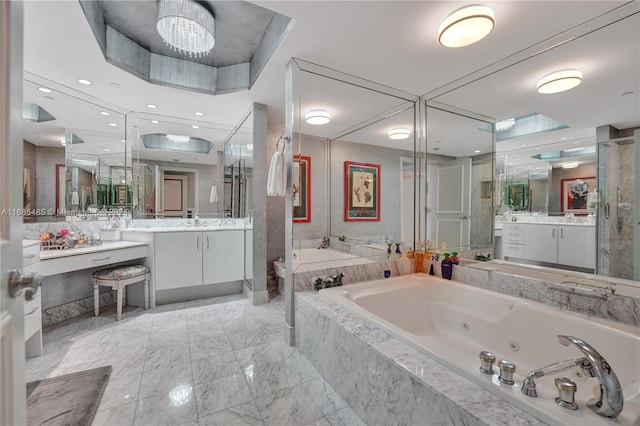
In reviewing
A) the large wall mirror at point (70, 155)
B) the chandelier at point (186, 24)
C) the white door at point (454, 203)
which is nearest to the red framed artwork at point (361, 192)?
the white door at point (454, 203)

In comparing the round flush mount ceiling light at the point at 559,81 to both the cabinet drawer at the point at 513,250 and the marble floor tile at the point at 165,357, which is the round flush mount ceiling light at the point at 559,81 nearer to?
the cabinet drawer at the point at 513,250

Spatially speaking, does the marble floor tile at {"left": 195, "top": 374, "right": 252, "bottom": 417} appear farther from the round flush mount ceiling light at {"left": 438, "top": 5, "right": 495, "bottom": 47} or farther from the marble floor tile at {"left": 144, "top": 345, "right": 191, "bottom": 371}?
the round flush mount ceiling light at {"left": 438, "top": 5, "right": 495, "bottom": 47}

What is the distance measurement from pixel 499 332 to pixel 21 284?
2494 mm

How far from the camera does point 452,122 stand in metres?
2.71

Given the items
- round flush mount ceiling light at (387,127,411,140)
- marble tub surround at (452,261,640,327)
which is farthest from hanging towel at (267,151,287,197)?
marble tub surround at (452,261,640,327)

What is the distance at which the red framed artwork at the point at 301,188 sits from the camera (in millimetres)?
2330

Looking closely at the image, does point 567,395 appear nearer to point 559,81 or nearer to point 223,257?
point 559,81

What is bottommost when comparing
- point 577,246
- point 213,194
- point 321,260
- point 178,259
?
point 178,259

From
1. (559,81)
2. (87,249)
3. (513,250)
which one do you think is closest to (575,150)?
(559,81)

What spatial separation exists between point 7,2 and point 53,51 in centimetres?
200

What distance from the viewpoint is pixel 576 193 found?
5.57 feet

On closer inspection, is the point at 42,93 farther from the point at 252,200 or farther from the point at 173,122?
the point at 252,200

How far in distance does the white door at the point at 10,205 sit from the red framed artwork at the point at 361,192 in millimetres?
2408

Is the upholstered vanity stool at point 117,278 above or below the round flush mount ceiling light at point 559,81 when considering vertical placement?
below
